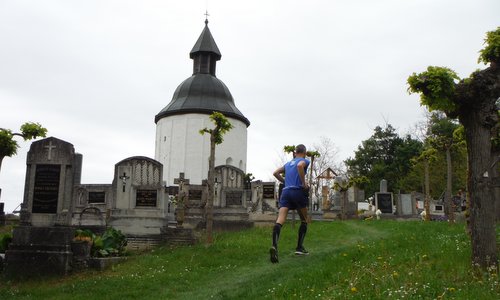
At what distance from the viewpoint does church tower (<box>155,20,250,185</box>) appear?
4234cm

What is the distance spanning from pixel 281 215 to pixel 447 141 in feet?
41.7

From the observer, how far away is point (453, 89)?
7258 mm

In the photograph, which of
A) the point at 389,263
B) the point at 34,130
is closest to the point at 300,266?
the point at 389,263

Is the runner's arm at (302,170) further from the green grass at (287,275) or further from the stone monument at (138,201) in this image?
the stone monument at (138,201)

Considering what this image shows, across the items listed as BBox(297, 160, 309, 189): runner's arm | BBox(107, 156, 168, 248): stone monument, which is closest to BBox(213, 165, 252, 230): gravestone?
BBox(107, 156, 168, 248): stone monument

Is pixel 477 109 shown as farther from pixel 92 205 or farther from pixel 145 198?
pixel 92 205

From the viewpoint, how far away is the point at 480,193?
277 inches

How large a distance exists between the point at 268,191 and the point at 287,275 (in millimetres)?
14105

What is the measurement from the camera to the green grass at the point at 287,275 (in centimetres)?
623

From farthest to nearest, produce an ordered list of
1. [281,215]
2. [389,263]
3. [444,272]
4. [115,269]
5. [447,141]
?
[447,141], [115,269], [281,215], [389,263], [444,272]

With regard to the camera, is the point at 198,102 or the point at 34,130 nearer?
the point at 34,130

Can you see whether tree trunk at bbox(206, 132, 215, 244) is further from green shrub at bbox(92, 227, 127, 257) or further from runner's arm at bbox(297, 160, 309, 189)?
runner's arm at bbox(297, 160, 309, 189)

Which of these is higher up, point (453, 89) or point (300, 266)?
point (453, 89)

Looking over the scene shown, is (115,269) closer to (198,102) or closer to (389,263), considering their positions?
(389,263)
